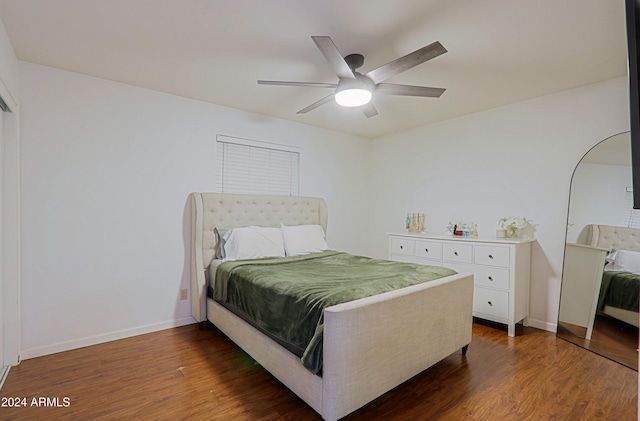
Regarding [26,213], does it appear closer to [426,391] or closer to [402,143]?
[426,391]

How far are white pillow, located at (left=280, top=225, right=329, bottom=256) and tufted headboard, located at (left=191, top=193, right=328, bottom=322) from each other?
246 mm

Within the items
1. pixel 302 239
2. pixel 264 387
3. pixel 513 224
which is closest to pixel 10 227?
pixel 264 387

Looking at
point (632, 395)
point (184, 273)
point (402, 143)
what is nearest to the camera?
point (632, 395)

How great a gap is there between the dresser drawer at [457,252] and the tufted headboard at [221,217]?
5.66 feet

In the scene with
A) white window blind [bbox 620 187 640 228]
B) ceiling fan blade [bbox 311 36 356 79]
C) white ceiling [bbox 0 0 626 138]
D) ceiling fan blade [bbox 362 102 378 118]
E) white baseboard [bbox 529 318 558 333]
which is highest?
white ceiling [bbox 0 0 626 138]

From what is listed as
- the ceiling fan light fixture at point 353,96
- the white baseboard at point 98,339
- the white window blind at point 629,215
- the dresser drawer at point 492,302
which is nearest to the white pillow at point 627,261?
the white window blind at point 629,215

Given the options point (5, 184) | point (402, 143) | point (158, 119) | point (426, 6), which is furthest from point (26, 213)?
point (402, 143)

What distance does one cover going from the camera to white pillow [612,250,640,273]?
266 cm

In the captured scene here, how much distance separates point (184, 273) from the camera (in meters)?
3.39

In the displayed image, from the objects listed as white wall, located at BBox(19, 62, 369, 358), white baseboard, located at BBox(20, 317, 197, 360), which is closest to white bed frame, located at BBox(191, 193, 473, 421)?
white baseboard, located at BBox(20, 317, 197, 360)

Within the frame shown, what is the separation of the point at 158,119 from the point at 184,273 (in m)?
1.62

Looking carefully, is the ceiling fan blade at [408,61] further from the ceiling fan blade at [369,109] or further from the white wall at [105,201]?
the white wall at [105,201]

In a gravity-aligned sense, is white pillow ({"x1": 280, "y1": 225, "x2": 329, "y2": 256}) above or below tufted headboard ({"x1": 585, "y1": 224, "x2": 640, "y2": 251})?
below

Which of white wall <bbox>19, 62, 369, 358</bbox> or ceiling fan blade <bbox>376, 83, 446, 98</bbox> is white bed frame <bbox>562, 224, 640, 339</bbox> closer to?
ceiling fan blade <bbox>376, 83, 446, 98</bbox>
